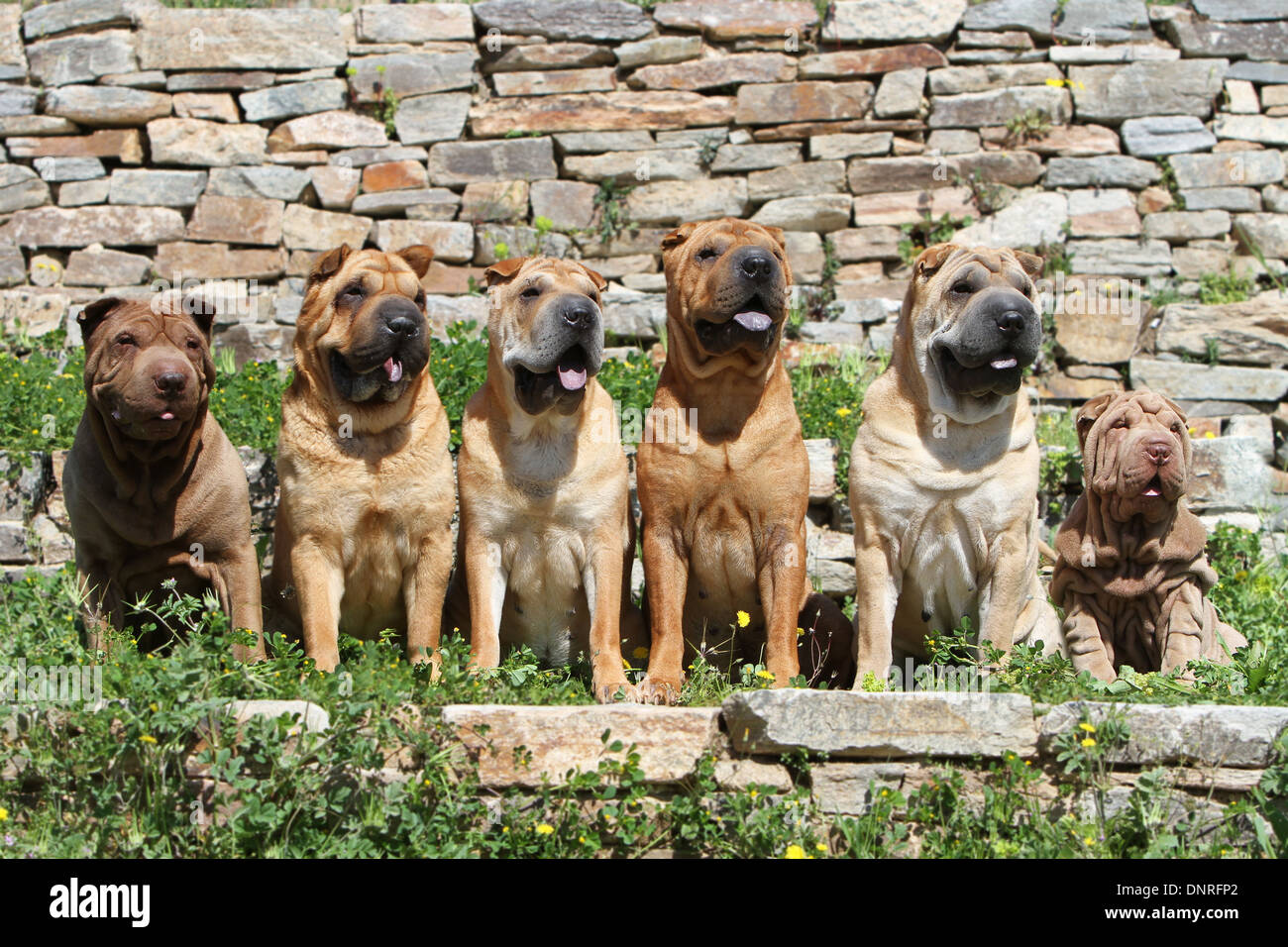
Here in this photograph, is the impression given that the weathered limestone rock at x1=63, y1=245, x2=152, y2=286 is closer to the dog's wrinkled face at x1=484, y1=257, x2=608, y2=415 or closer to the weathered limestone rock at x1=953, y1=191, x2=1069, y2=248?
the dog's wrinkled face at x1=484, y1=257, x2=608, y2=415

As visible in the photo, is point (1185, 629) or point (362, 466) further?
point (1185, 629)

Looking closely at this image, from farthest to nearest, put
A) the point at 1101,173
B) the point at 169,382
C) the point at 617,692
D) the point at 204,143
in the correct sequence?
the point at 204,143, the point at 1101,173, the point at 169,382, the point at 617,692

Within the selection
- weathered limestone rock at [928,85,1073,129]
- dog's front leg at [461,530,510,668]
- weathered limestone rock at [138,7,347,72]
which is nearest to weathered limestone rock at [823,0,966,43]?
weathered limestone rock at [928,85,1073,129]

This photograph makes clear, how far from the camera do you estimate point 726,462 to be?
453 centimetres


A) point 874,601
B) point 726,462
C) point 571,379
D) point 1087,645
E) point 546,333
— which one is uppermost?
point 546,333

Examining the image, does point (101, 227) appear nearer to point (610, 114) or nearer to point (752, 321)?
point (610, 114)

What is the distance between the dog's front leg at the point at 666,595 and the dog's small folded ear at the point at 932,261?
1371 mm

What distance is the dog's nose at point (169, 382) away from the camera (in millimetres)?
4223

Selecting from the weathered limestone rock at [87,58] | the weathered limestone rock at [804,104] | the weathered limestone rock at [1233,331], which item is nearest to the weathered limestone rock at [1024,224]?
the weathered limestone rock at [1233,331]

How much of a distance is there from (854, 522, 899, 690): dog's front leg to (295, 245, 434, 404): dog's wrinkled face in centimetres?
177

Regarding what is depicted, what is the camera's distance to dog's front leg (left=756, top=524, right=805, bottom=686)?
14.5 feet

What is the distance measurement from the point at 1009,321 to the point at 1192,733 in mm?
1538

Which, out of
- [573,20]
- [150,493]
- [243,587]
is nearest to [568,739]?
[243,587]

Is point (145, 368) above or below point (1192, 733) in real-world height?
above
